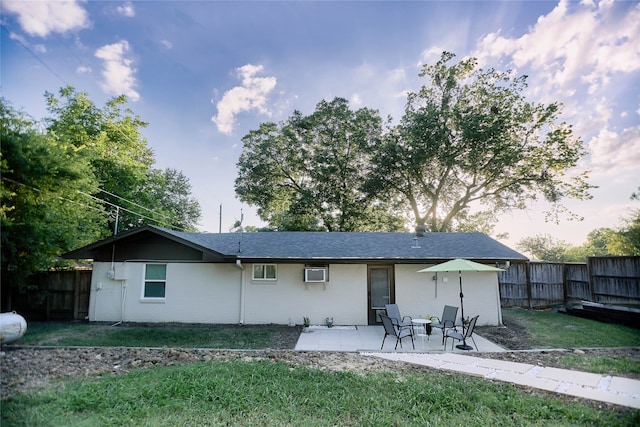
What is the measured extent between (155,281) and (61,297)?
3.35 meters

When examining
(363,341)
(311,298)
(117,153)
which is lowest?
(363,341)

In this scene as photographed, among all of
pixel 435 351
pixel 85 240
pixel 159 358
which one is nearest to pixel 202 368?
pixel 159 358

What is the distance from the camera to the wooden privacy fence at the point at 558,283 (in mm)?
12284

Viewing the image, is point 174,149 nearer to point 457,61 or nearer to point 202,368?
point 202,368

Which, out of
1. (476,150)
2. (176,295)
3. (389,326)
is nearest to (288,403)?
(389,326)

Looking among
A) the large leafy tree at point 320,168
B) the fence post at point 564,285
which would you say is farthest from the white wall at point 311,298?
the large leafy tree at point 320,168

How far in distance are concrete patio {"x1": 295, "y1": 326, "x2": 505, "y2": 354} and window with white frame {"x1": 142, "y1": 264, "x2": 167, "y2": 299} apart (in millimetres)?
5194

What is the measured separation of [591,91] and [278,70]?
822cm

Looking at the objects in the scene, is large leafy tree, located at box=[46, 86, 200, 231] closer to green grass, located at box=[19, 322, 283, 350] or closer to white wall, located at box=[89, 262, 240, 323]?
white wall, located at box=[89, 262, 240, 323]

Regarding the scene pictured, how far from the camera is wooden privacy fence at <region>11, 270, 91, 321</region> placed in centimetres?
1075

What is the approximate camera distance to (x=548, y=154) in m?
19.2

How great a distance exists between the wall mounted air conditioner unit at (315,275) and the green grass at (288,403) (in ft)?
16.9

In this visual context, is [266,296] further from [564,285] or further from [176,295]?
[564,285]

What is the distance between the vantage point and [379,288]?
1086 centimetres
